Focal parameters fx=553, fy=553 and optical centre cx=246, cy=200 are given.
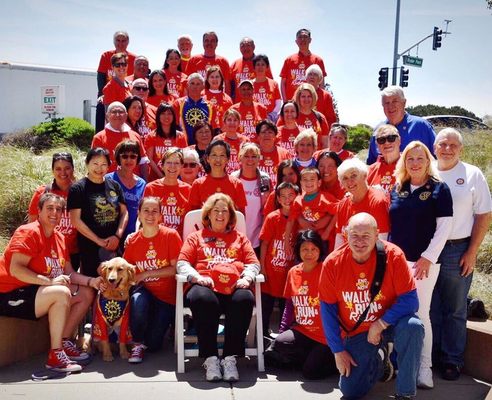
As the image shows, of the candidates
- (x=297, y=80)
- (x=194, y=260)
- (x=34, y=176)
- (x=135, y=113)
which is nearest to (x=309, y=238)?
(x=194, y=260)

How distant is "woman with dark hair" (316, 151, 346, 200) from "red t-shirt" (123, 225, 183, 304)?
5.00 ft

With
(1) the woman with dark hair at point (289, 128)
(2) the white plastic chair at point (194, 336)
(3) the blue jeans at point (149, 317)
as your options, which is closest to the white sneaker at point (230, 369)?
(2) the white plastic chair at point (194, 336)

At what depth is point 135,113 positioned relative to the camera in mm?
6922

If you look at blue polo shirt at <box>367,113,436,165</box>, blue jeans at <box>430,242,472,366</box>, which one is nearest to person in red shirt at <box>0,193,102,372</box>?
blue jeans at <box>430,242,472,366</box>

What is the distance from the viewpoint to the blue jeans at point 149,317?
15.8 feet

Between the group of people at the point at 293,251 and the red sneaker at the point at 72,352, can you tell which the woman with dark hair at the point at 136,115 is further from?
the red sneaker at the point at 72,352

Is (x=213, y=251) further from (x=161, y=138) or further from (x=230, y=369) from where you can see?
(x=161, y=138)

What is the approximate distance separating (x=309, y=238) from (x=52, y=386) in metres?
2.29

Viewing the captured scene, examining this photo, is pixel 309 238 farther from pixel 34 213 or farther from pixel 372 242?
pixel 34 213

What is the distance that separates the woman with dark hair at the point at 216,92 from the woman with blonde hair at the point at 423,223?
3.93 m

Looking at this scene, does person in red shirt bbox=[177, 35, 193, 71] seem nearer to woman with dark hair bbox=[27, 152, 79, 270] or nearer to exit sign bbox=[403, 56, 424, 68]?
woman with dark hair bbox=[27, 152, 79, 270]

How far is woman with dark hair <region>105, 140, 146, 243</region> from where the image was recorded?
5.50 m

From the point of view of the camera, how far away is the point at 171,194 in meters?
5.47

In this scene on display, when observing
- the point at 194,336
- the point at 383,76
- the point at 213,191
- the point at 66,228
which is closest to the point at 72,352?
the point at 194,336
